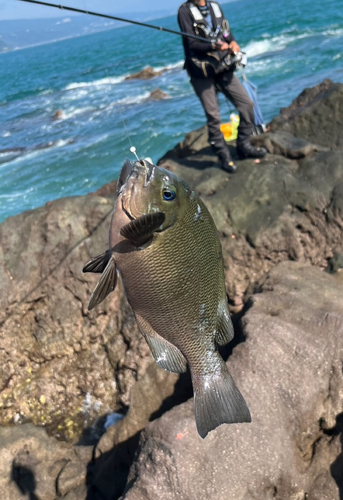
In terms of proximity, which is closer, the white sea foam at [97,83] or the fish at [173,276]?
the fish at [173,276]

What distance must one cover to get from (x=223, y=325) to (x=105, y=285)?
2.13 ft

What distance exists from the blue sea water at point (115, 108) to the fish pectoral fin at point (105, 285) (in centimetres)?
638

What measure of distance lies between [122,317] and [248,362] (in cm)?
200

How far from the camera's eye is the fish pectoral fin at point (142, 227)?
179 cm

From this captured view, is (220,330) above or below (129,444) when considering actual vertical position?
above

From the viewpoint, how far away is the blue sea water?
1353cm

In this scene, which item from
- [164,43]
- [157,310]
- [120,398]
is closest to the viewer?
[157,310]

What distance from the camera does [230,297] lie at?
17.9 ft

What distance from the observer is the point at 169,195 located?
1.94 meters

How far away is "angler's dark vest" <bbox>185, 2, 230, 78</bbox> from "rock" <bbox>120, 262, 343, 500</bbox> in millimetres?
3094

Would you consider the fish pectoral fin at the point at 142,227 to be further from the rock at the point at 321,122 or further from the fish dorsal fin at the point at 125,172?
the rock at the point at 321,122

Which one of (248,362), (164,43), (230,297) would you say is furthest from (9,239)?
(164,43)

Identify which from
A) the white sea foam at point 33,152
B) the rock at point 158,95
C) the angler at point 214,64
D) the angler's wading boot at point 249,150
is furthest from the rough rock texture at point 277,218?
the rock at point 158,95

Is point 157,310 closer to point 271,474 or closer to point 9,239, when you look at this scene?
point 271,474
